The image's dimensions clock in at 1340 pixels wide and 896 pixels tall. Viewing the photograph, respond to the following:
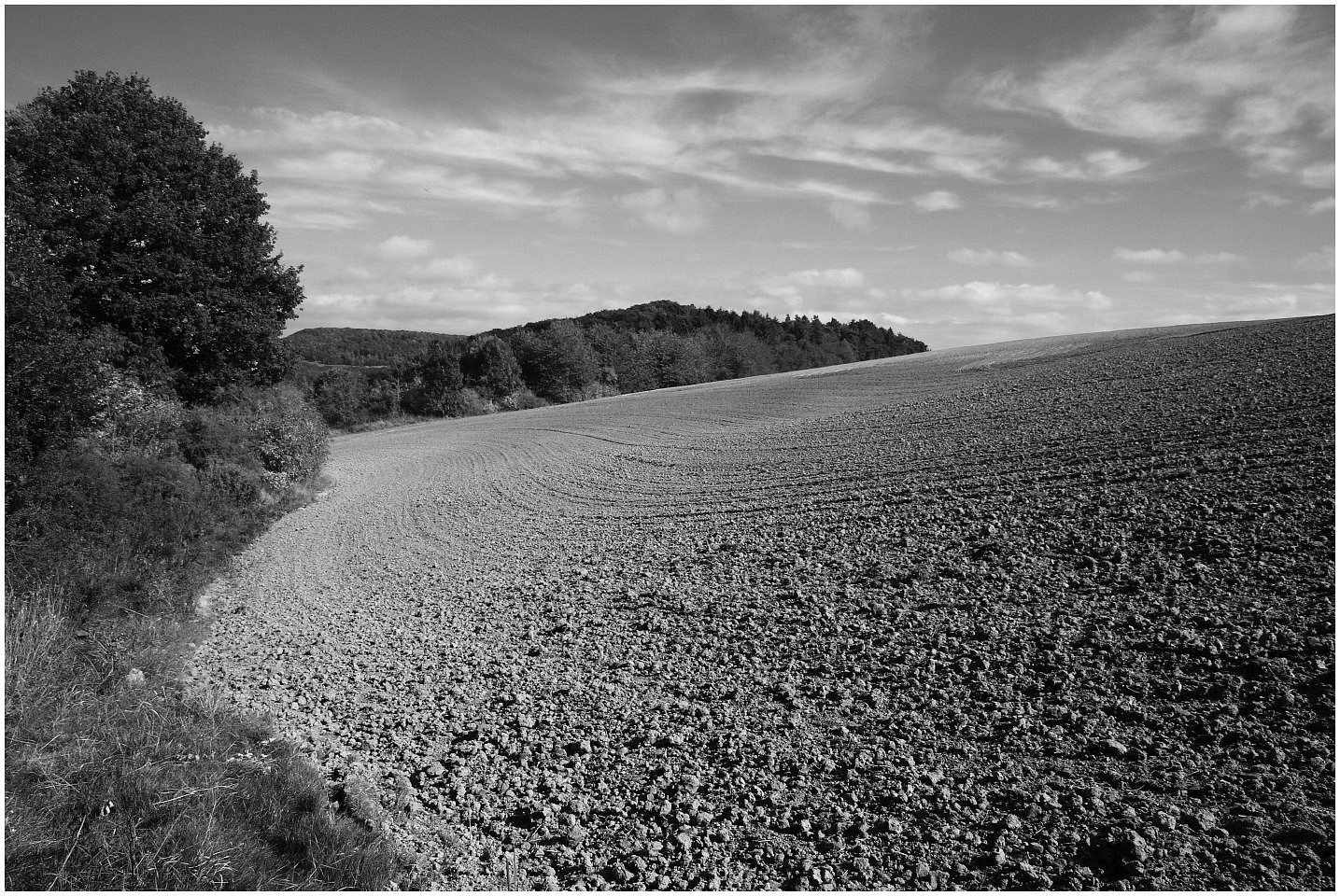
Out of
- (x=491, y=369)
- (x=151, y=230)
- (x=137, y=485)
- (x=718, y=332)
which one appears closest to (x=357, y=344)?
(x=718, y=332)

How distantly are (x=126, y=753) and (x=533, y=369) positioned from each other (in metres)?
57.3

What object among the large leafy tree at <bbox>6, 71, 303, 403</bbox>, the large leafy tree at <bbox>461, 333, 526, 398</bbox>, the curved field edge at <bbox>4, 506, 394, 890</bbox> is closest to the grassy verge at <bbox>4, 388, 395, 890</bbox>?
the curved field edge at <bbox>4, 506, 394, 890</bbox>

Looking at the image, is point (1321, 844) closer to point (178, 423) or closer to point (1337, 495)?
point (1337, 495)

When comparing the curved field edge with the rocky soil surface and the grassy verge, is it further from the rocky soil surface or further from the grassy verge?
the rocky soil surface

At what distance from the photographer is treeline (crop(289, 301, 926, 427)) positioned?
55.2m

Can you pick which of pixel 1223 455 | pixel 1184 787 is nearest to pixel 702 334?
pixel 1223 455

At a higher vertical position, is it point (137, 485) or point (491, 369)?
point (491, 369)

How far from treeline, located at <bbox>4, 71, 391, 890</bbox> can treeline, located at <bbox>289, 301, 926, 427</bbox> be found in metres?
16.4

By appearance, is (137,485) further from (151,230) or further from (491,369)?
(491,369)

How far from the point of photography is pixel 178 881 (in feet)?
13.3

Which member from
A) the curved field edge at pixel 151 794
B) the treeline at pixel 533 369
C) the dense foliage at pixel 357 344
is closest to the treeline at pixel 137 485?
the curved field edge at pixel 151 794

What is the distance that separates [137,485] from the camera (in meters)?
11.9

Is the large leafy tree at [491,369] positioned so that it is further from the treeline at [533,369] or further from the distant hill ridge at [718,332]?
the distant hill ridge at [718,332]

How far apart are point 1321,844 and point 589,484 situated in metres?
13.9
